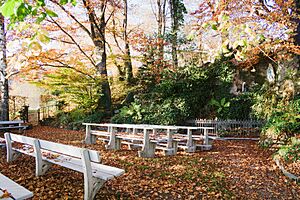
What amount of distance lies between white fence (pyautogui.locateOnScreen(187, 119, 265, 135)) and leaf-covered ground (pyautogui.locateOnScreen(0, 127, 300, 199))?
4295 millimetres

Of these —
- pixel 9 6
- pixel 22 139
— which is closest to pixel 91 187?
pixel 22 139

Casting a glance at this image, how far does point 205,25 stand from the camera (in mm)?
2867

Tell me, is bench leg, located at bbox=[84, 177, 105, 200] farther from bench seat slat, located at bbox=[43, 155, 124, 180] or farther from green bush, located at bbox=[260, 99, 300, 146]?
green bush, located at bbox=[260, 99, 300, 146]

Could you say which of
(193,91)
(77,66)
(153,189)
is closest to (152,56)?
(193,91)

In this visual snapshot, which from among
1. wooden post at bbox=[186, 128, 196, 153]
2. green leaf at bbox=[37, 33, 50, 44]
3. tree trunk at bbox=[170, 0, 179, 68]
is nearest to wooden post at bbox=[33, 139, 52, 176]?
green leaf at bbox=[37, 33, 50, 44]

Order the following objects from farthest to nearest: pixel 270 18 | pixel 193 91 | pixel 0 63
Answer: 1. pixel 193 91
2. pixel 0 63
3. pixel 270 18

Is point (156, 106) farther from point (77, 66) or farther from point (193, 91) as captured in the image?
point (77, 66)

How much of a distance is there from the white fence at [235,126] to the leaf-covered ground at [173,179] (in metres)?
4.30

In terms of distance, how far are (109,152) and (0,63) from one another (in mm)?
7270

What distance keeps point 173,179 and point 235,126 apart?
23.4 feet

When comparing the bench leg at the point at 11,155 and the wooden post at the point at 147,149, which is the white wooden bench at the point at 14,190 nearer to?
the bench leg at the point at 11,155

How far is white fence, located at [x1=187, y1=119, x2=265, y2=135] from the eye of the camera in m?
10.5

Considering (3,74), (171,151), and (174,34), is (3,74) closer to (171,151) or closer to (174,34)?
(171,151)

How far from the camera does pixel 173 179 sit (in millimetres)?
4531
